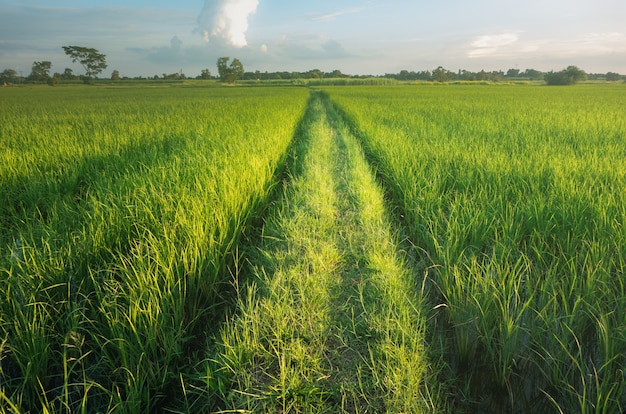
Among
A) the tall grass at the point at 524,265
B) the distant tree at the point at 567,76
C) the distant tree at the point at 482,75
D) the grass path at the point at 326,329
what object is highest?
the distant tree at the point at 482,75

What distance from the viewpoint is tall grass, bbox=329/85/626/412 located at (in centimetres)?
130

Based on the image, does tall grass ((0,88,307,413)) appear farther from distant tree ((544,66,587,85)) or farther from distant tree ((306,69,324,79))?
distant tree ((306,69,324,79))

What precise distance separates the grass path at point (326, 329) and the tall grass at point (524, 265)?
0.73 ft

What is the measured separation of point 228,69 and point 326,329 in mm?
98410

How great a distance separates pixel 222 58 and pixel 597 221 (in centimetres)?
10021

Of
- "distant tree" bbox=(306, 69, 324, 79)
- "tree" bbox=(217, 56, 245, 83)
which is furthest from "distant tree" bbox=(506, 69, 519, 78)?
"tree" bbox=(217, 56, 245, 83)

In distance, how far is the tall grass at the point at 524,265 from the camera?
1.30m

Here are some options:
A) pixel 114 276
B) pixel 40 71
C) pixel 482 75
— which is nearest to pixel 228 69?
pixel 40 71

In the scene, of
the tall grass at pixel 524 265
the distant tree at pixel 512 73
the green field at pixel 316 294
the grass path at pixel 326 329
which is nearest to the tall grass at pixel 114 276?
the green field at pixel 316 294

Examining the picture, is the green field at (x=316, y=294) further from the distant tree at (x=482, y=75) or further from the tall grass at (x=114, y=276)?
Answer: the distant tree at (x=482, y=75)

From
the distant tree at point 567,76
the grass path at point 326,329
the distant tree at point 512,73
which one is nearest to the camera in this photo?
the grass path at point 326,329

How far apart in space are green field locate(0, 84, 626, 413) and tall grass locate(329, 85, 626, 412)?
1 cm

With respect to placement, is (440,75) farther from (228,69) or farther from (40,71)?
(40,71)

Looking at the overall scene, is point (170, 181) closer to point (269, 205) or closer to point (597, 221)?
point (269, 205)
